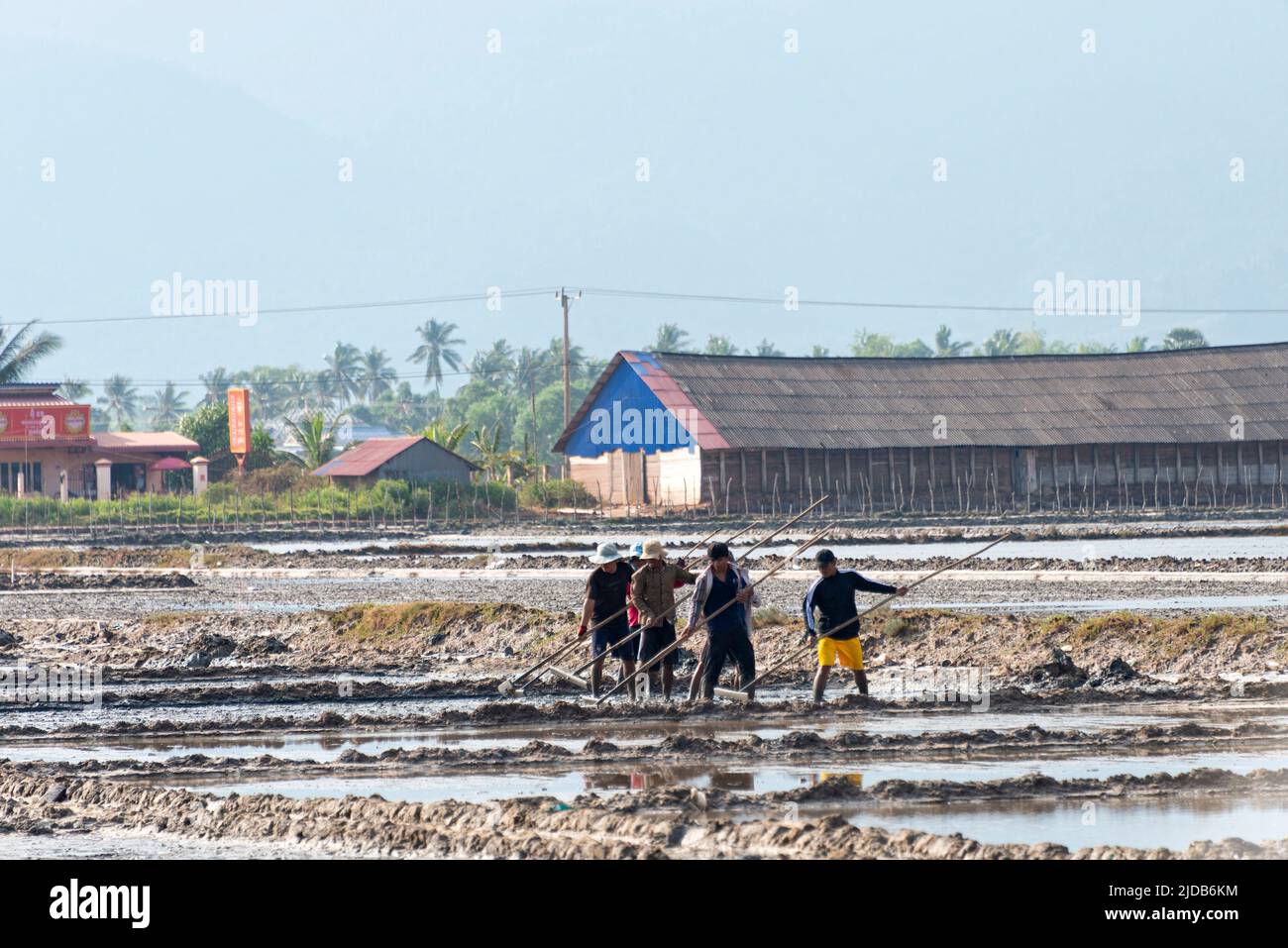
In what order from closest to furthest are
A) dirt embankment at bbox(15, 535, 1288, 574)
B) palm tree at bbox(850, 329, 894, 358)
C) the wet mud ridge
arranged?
dirt embankment at bbox(15, 535, 1288, 574) < the wet mud ridge < palm tree at bbox(850, 329, 894, 358)

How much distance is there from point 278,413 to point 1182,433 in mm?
A: 115828

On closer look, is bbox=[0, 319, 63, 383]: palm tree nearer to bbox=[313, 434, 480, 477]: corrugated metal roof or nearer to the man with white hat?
bbox=[313, 434, 480, 477]: corrugated metal roof

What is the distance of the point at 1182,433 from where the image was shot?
54.1 m

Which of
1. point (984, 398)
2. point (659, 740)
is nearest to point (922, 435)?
point (984, 398)

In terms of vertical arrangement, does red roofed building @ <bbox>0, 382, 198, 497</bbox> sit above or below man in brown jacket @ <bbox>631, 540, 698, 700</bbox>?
above

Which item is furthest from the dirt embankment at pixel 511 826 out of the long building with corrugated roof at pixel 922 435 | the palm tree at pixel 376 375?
the palm tree at pixel 376 375

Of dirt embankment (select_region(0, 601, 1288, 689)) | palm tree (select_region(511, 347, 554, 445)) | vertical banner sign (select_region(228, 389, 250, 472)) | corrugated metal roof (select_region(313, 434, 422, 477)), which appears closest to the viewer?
dirt embankment (select_region(0, 601, 1288, 689))

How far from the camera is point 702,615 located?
13.9 metres

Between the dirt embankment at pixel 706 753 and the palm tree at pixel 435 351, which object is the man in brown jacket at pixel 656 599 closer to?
the dirt embankment at pixel 706 753

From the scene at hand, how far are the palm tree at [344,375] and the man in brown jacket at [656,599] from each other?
145772 mm

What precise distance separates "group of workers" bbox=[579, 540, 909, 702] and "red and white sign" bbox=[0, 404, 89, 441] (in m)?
50.0

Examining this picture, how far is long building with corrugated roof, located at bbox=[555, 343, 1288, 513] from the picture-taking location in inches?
2045

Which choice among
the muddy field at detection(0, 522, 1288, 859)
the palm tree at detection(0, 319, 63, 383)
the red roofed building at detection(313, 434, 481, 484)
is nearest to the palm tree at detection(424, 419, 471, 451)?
the red roofed building at detection(313, 434, 481, 484)

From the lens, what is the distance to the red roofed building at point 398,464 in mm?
60688
